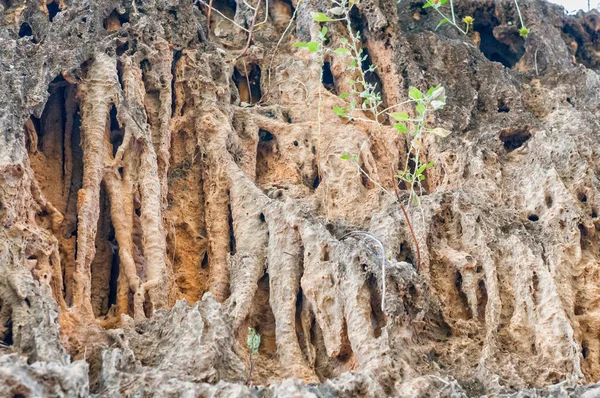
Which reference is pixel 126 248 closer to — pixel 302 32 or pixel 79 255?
pixel 79 255

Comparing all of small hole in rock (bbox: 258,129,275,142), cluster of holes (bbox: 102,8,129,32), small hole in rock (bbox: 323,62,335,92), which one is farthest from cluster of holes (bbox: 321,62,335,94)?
cluster of holes (bbox: 102,8,129,32)

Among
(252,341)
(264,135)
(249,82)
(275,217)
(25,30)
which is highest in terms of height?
(25,30)

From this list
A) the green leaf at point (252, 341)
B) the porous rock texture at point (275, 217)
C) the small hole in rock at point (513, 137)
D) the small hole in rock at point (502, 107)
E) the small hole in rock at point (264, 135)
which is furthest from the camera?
the small hole in rock at point (502, 107)

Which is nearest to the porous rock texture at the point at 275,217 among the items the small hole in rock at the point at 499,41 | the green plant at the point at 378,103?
the green plant at the point at 378,103

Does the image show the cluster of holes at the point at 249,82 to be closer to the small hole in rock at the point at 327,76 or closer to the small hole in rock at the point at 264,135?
the small hole in rock at the point at 264,135

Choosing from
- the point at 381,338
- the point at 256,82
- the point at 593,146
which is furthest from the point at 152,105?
the point at 593,146

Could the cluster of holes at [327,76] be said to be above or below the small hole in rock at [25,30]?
below

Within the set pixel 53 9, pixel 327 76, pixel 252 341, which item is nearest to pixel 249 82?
pixel 327 76

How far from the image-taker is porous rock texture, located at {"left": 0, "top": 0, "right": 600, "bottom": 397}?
6.20 metres

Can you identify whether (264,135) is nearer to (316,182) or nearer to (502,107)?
(316,182)

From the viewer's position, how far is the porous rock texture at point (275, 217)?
20.4 feet

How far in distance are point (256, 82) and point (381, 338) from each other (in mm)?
5897

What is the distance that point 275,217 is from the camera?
26.8 feet

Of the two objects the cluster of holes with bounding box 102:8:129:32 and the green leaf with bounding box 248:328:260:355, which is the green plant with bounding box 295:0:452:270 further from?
the cluster of holes with bounding box 102:8:129:32
